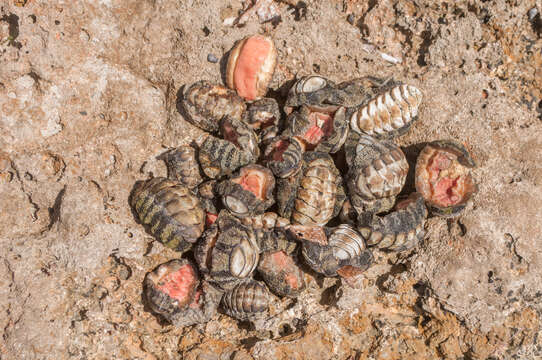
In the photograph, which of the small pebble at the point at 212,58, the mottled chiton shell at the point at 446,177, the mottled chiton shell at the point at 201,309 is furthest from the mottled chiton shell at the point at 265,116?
the mottled chiton shell at the point at 201,309

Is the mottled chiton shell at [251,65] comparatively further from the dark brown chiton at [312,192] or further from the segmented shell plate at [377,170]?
the segmented shell plate at [377,170]

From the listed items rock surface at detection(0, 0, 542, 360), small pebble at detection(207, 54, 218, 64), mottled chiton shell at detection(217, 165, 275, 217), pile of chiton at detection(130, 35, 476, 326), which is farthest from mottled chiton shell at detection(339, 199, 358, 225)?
small pebble at detection(207, 54, 218, 64)

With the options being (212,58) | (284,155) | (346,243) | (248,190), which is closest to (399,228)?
(346,243)

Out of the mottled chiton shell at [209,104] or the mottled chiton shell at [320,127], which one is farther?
the mottled chiton shell at [209,104]

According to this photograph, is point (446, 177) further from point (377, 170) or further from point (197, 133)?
point (197, 133)

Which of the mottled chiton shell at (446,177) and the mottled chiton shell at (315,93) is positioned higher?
the mottled chiton shell at (315,93)

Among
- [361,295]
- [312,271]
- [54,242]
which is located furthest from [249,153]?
[54,242]
